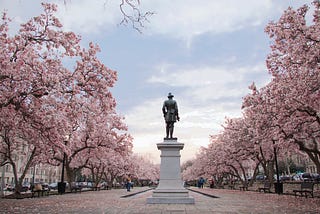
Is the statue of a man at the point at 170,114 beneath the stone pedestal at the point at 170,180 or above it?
above

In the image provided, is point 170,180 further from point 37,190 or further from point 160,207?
point 37,190

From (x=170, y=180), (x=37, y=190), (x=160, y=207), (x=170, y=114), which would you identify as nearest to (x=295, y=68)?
(x=170, y=114)

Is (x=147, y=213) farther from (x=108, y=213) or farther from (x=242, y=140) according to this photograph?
(x=242, y=140)

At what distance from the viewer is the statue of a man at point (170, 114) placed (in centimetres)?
1569

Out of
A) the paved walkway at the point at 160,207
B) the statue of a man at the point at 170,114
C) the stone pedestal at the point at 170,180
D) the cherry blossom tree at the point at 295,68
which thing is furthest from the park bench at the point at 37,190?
the cherry blossom tree at the point at 295,68

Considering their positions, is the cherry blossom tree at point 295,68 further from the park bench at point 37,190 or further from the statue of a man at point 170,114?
the park bench at point 37,190

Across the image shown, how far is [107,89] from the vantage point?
1416 cm

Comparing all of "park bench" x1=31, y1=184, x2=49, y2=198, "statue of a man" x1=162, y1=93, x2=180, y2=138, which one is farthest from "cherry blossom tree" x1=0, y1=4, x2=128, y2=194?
"park bench" x1=31, y1=184, x2=49, y2=198

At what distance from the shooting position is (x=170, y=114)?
622 inches

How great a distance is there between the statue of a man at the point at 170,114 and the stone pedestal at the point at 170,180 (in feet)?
2.40

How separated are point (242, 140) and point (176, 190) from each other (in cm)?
1533

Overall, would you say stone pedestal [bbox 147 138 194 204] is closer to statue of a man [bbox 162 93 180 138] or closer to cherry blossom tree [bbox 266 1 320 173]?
statue of a man [bbox 162 93 180 138]

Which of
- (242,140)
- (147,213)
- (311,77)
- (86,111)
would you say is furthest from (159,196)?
(242,140)

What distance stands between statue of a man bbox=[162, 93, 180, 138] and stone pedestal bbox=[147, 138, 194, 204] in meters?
0.73
